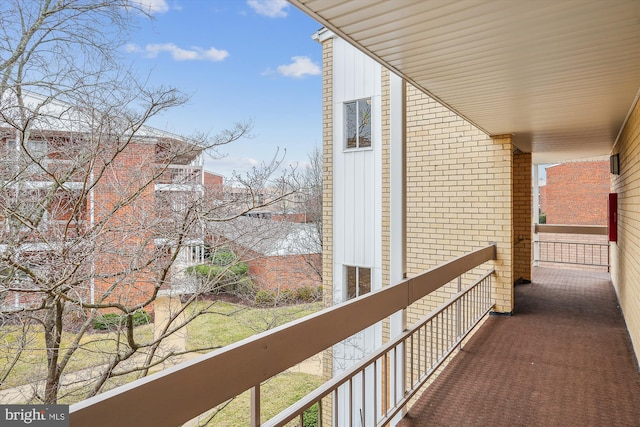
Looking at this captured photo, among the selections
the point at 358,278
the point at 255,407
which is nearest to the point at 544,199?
the point at 358,278

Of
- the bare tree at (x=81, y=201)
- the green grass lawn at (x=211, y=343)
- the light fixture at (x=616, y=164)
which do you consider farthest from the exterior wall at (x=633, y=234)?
the bare tree at (x=81, y=201)

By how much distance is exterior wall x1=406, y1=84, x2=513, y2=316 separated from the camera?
17.0 feet

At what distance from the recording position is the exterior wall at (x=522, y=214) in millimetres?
7332

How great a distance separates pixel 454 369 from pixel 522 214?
487cm

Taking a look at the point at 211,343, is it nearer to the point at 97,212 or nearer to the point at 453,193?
the point at 97,212

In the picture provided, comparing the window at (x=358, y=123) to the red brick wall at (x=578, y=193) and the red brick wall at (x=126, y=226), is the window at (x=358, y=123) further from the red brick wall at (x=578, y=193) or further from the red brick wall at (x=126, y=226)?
the red brick wall at (x=578, y=193)

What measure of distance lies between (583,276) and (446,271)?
6435 mm

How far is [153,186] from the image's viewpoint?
486 centimetres

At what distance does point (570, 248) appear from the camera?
34.9 ft

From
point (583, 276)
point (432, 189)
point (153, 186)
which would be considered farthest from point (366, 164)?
point (583, 276)

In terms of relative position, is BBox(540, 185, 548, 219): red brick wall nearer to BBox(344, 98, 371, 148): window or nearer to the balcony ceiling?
BBox(344, 98, 371, 148): window

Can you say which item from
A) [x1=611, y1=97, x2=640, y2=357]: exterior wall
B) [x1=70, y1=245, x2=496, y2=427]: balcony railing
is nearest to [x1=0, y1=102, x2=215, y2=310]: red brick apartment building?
[x1=70, y1=245, x2=496, y2=427]: balcony railing

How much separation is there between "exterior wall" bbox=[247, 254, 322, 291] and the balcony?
2238 mm

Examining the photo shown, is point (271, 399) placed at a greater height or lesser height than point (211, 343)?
lesser
